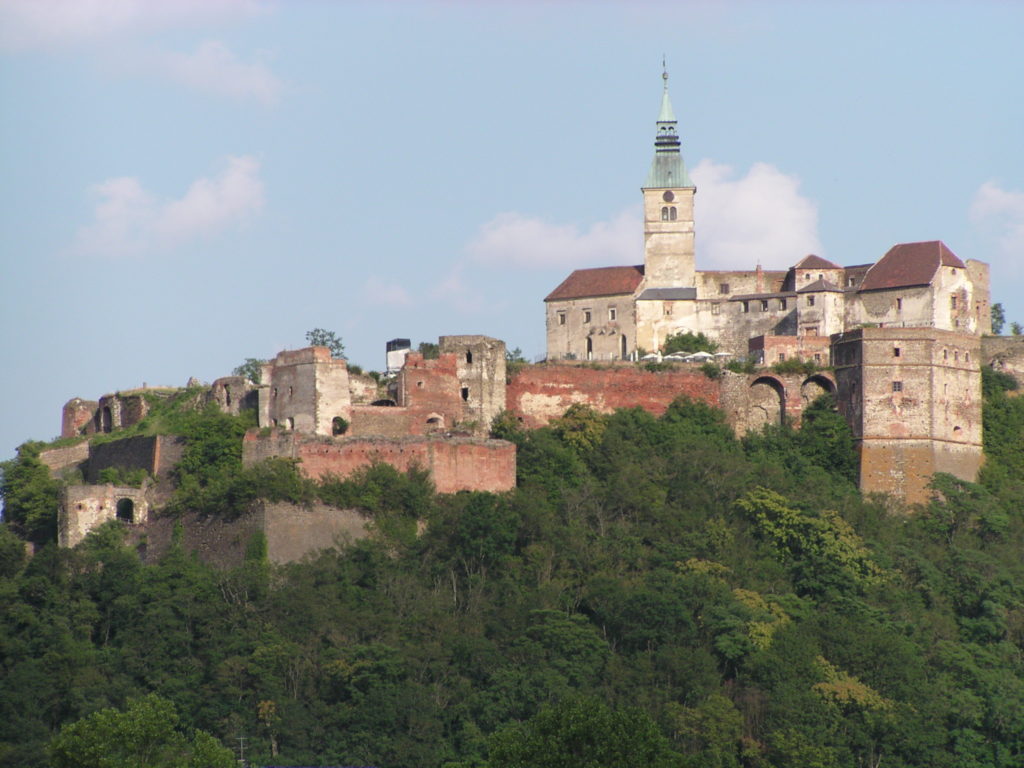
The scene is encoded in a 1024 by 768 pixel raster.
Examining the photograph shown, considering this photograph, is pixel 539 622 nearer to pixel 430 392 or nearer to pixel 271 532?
pixel 271 532

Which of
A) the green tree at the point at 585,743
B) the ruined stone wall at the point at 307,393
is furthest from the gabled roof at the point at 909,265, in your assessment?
the green tree at the point at 585,743

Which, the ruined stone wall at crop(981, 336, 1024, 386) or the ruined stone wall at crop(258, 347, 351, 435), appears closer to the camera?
the ruined stone wall at crop(258, 347, 351, 435)

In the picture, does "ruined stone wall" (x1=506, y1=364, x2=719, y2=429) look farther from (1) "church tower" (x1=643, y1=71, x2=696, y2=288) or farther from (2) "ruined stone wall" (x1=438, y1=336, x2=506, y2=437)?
(1) "church tower" (x1=643, y1=71, x2=696, y2=288)

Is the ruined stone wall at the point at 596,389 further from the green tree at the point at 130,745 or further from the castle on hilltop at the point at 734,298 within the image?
the green tree at the point at 130,745

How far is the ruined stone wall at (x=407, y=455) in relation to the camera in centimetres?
6612

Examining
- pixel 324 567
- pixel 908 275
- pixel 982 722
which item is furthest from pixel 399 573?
pixel 908 275

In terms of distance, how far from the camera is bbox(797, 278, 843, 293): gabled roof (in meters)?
76.4

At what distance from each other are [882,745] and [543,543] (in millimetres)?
10164

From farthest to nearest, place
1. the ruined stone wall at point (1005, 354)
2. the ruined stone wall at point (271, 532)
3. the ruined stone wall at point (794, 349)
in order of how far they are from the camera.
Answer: the ruined stone wall at point (1005, 354) → the ruined stone wall at point (794, 349) → the ruined stone wall at point (271, 532)

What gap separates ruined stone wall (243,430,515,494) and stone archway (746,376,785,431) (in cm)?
889

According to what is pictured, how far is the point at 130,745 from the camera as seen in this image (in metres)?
53.3

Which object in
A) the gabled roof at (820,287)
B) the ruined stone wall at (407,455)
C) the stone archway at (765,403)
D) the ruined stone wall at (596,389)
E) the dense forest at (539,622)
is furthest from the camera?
the gabled roof at (820,287)

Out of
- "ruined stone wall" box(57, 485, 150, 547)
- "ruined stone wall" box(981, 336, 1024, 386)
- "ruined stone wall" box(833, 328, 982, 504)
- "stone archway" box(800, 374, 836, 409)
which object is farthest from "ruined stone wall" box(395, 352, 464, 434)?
"ruined stone wall" box(981, 336, 1024, 386)

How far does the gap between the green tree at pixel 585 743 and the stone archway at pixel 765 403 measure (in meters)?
20.9
